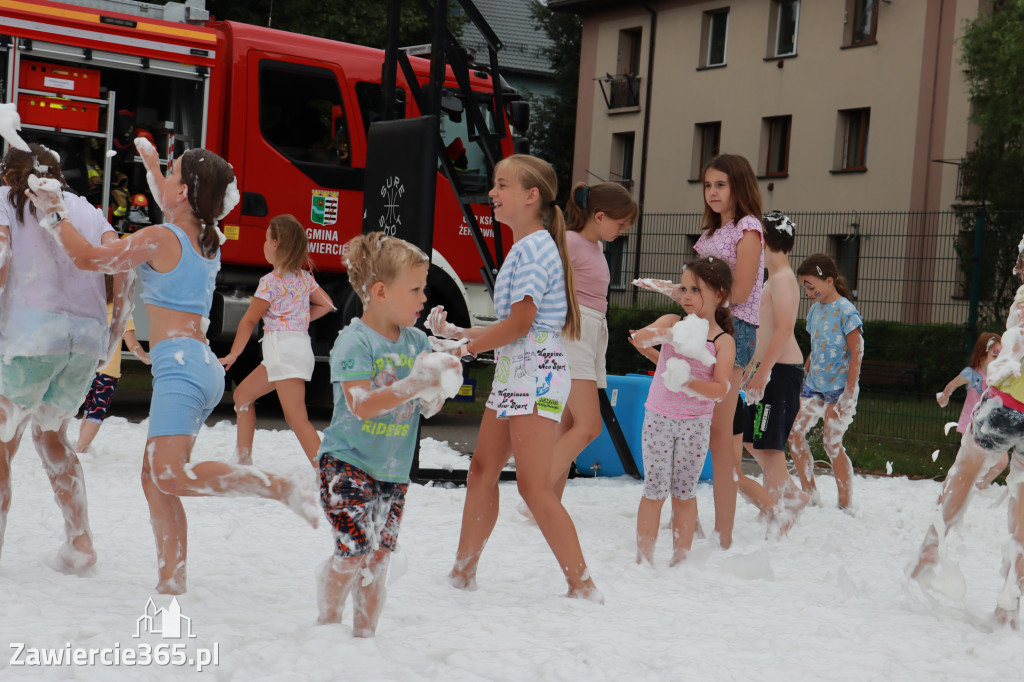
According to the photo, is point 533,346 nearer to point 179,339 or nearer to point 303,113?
point 179,339

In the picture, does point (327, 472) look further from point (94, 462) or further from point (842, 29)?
point (842, 29)

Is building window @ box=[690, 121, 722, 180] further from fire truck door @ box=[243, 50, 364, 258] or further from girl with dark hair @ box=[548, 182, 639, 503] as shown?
girl with dark hair @ box=[548, 182, 639, 503]

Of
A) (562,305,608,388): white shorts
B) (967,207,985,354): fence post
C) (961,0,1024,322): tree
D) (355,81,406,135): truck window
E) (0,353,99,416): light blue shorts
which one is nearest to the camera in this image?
(0,353,99,416): light blue shorts

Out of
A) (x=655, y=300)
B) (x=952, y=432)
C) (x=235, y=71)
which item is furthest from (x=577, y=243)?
(x=655, y=300)

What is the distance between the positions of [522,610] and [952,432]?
7.33 m

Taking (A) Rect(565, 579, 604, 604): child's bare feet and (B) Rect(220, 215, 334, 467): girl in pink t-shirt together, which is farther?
(B) Rect(220, 215, 334, 467): girl in pink t-shirt

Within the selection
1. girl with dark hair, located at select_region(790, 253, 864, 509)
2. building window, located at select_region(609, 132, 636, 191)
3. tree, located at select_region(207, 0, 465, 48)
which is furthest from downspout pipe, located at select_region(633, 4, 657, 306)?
girl with dark hair, located at select_region(790, 253, 864, 509)

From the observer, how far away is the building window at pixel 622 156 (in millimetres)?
28984

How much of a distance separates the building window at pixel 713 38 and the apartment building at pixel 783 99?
31 millimetres

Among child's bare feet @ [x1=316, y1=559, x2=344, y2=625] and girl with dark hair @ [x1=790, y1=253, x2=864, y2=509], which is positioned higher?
girl with dark hair @ [x1=790, y1=253, x2=864, y2=509]

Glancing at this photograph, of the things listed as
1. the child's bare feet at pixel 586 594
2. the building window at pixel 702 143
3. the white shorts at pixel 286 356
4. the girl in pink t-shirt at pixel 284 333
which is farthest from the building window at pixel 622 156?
the child's bare feet at pixel 586 594

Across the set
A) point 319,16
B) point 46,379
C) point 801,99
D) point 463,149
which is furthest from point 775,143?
point 46,379

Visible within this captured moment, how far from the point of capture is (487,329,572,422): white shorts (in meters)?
4.12

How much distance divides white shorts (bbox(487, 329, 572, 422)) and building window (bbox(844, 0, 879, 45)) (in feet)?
70.0
